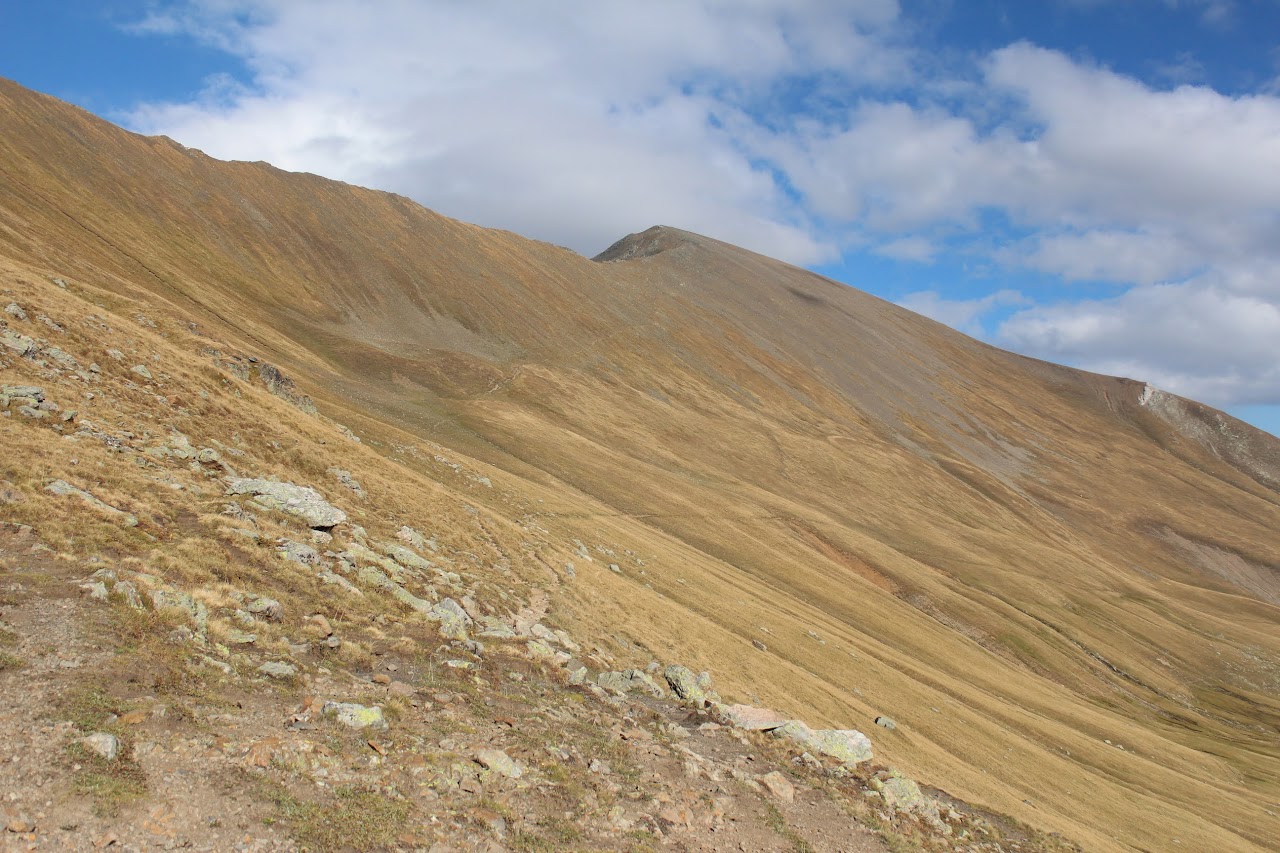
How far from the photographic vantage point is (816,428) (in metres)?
170

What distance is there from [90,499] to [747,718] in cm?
2047

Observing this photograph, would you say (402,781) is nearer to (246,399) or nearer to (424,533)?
(424,533)

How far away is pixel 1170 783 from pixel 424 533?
59.1m

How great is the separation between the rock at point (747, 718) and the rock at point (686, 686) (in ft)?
2.76

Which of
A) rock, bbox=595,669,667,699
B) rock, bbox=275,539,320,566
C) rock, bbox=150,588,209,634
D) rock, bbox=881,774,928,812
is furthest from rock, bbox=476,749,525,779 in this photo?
Answer: rock, bbox=881,774,928,812

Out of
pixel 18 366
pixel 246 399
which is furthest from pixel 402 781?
pixel 246 399

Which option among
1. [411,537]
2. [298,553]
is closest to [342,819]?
[298,553]

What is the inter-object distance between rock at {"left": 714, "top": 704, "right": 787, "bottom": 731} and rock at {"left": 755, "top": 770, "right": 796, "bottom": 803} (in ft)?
9.50

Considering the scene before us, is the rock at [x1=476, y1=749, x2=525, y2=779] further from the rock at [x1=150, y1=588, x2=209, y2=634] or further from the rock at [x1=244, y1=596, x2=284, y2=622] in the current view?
the rock at [x1=150, y1=588, x2=209, y2=634]

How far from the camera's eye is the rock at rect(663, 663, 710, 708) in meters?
24.3

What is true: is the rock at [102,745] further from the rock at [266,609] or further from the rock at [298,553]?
the rock at [298,553]

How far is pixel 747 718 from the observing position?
23203mm

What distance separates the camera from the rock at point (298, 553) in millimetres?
22047

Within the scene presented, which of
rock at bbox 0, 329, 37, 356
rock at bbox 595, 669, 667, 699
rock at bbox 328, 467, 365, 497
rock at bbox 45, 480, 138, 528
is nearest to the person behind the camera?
rock at bbox 45, 480, 138, 528
